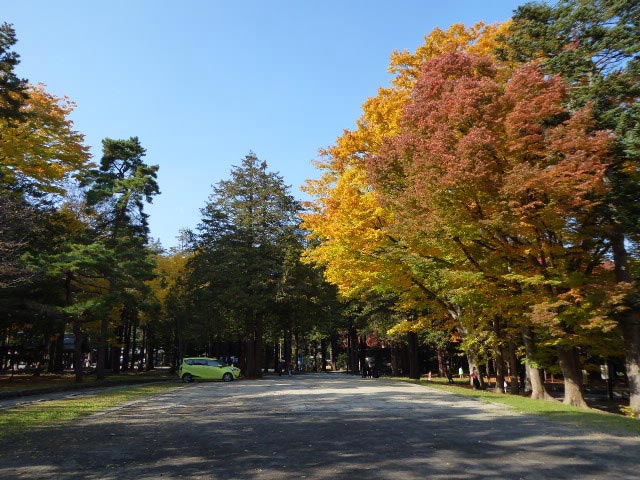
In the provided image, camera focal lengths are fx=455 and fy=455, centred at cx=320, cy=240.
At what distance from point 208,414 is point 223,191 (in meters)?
28.1

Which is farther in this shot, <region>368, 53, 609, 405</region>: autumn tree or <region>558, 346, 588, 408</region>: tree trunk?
<region>558, 346, 588, 408</region>: tree trunk

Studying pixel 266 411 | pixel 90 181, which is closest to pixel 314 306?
pixel 90 181

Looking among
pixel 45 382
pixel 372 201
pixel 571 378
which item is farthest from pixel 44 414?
pixel 45 382

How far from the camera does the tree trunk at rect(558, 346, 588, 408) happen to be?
16.0 metres

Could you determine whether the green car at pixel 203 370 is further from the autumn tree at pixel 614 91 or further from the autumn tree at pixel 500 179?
the autumn tree at pixel 614 91

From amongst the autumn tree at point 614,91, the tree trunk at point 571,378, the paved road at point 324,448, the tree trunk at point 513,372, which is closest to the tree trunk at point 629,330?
the autumn tree at point 614,91

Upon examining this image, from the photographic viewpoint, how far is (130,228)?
3033cm

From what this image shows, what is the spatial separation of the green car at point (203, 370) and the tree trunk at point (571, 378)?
2169cm

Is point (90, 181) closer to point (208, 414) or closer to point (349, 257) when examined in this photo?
point (349, 257)

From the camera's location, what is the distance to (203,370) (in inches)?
1223

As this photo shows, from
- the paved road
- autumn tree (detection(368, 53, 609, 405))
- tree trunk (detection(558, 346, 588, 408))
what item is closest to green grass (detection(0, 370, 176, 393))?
the paved road

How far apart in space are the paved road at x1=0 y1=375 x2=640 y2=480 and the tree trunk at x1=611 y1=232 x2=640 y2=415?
6386 mm

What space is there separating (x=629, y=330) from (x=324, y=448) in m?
12.4

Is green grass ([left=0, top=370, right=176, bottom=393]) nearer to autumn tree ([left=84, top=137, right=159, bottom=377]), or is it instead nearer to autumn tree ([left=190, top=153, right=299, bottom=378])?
autumn tree ([left=84, top=137, right=159, bottom=377])
